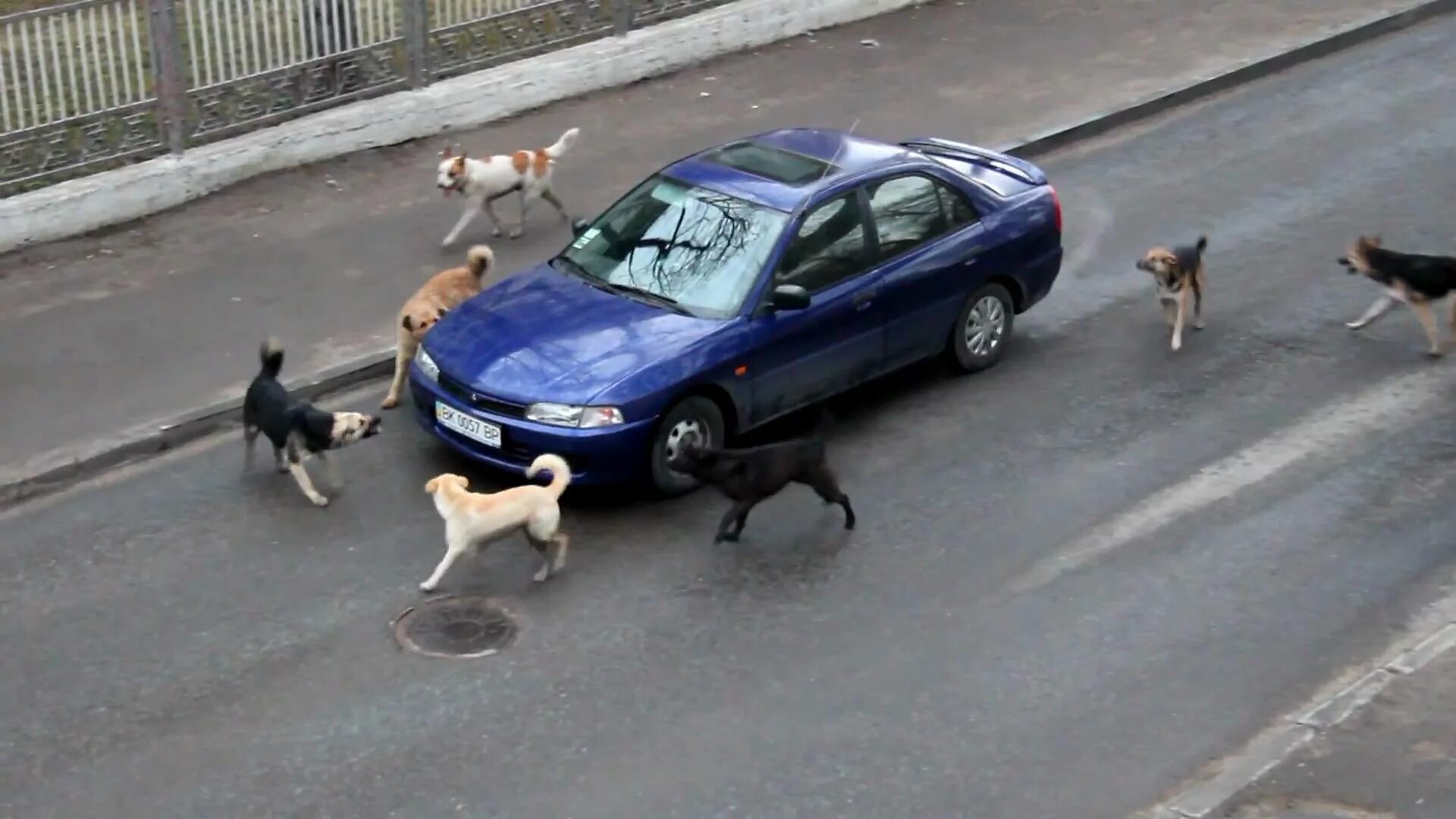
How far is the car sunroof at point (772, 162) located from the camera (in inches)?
422

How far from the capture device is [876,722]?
7832 millimetres

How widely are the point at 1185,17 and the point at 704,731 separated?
46.8ft

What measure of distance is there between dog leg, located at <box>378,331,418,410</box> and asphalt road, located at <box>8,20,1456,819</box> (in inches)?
12.7

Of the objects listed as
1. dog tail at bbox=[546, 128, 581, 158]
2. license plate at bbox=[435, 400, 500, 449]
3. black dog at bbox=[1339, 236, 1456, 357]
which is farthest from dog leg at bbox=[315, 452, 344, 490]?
black dog at bbox=[1339, 236, 1456, 357]

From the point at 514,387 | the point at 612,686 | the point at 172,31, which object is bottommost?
the point at 612,686

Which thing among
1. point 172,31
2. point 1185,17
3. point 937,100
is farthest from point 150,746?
point 1185,17

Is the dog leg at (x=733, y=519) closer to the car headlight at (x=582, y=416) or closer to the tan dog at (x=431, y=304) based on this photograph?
the car headlight at (x=582, y=416)

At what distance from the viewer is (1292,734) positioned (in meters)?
7.72

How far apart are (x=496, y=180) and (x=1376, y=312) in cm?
628

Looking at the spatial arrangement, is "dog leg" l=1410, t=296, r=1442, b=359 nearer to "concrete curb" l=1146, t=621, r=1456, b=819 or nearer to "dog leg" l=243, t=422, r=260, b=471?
"concrete curb" l=1146, t=621, r=1456, b=819

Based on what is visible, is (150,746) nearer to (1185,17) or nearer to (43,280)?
(43,280)

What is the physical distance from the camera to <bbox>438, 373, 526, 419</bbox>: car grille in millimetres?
9438

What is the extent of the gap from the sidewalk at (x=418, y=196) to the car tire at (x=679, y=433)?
108 inches

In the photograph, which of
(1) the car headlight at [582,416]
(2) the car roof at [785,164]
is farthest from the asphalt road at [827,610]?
(2) the car roof at [785,164]
